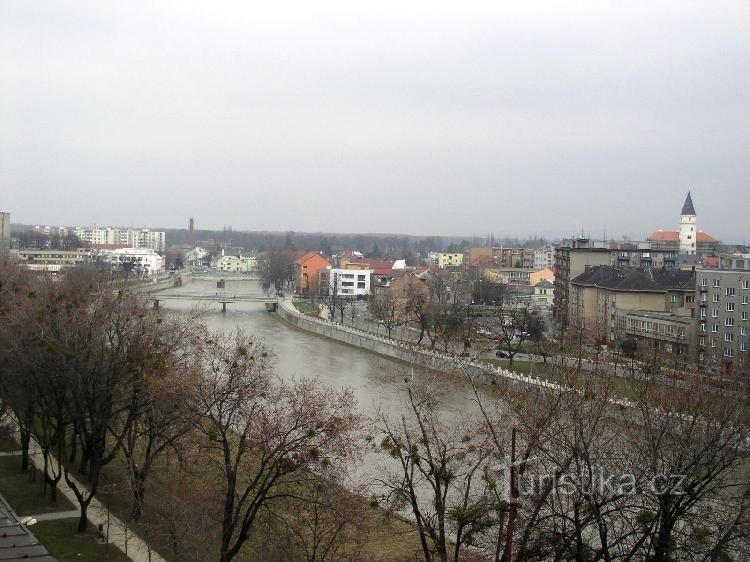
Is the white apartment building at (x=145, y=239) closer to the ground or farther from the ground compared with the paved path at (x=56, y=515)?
farther from the ground

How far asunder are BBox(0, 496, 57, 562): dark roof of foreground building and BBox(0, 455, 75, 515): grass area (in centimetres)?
116

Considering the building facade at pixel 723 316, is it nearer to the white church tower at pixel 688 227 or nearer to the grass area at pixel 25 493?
the grass area at pixel 25 493

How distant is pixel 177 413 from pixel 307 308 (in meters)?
21.3

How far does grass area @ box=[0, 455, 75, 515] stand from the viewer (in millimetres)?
6766

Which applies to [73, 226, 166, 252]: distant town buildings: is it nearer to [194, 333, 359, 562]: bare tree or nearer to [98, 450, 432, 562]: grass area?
[98, 450, 432, 562]: grass area

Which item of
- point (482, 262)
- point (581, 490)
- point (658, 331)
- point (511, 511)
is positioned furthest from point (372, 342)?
point (482, 262)

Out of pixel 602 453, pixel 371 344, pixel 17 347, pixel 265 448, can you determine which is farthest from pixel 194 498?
pixel 371 344

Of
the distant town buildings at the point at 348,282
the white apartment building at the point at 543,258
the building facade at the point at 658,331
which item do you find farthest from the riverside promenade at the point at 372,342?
the white apartment building at the point at 543,258

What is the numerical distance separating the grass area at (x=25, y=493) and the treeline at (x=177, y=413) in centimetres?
15

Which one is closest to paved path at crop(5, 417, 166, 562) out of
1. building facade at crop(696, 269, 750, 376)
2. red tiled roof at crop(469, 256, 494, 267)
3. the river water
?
the river water

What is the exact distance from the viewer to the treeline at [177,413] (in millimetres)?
5336

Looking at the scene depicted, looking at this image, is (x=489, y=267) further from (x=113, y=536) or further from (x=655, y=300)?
(x=113, y=536)

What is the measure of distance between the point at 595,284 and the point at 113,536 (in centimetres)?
1441

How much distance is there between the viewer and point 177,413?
20.8 feet
